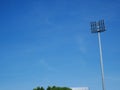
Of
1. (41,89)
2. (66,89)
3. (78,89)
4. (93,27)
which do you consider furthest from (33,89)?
(93,27)

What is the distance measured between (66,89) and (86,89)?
28.1m

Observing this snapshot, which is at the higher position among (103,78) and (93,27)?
(93,27)

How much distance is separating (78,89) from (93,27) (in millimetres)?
61560

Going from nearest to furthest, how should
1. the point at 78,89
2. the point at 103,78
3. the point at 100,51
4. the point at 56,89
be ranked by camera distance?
the point at 103,78
the point at 100,51
the point at 56,89
the point at 78,89

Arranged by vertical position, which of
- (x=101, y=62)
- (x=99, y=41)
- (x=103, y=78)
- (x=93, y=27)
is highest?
(x=93, y=27)

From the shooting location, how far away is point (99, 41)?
50625mm

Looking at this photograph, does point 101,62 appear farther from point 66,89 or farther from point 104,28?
point 66,89

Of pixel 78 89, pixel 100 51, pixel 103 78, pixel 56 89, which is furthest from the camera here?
pixel 78 89

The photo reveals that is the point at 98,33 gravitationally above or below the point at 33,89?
above

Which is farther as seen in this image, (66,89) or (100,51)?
(66,89)

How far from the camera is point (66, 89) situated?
8556 cm

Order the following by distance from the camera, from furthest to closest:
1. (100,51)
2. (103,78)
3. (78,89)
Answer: (78,89), (100,51), (103,78)

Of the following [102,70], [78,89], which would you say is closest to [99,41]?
[102,70]

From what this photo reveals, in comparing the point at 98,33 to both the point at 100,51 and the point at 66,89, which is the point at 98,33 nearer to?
the point at 100,51
